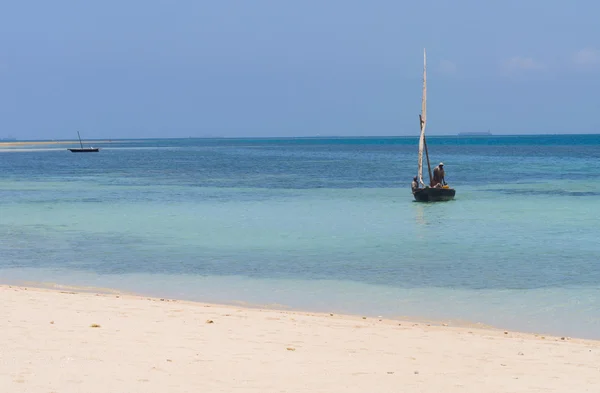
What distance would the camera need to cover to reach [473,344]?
1248 centimetres

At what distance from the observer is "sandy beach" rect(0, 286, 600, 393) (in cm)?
962

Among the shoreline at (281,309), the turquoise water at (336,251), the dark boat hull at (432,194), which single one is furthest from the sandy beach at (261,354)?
the dark boat hull at (432,194)

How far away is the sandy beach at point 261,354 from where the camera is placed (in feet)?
31.6

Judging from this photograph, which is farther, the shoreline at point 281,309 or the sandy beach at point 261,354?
the shoreline at point 281,309

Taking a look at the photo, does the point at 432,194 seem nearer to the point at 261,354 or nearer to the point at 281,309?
the point at 281,309

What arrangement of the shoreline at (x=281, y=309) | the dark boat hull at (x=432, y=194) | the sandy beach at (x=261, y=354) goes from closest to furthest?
the sandy beach at (x=261, y=354) → the shoreline at (x=281, y=309) → the dark boat hull at (x=432, y=194)

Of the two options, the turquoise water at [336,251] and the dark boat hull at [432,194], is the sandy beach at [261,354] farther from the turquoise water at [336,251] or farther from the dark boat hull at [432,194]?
the dark boat hull at [432,194]

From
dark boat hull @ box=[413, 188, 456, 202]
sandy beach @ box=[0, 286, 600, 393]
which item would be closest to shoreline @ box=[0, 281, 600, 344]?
sandy beach @ box=[0, 286, 600, 393]

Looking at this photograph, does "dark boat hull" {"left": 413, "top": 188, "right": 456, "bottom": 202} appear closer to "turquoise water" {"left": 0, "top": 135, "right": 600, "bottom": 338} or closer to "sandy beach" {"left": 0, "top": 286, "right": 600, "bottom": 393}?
"turquoise water" {"left": 0, "top": 135, "right": 600, "bottom": 338}

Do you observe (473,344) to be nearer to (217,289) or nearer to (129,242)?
(217,289)

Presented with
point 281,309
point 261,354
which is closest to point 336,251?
point 281,309

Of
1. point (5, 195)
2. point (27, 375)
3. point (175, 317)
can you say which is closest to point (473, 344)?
point (175, 317)

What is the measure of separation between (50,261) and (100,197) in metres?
26.9

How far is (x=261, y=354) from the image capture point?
1119 cm
